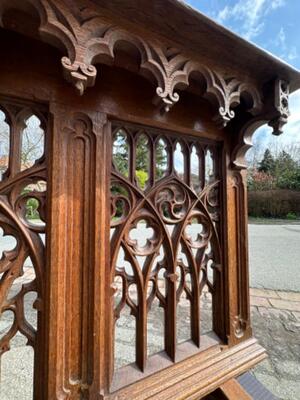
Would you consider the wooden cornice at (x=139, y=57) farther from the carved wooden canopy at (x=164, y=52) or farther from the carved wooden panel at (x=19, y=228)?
the carved wooden panel at (x=19, y=228)

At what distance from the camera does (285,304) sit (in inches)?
82.5

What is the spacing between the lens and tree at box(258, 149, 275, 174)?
1416 centimetres

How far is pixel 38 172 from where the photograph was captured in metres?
0.52

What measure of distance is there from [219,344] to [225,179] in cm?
56

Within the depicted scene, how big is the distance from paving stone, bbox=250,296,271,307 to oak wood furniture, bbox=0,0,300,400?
1.54m

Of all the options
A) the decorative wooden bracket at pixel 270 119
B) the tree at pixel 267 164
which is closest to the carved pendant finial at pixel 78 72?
the decorative wooden bracket at pixel 270 119

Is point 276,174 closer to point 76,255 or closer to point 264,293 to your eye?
point 264,293

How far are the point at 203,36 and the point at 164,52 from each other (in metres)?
0.10

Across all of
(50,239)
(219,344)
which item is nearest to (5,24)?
(50,239)

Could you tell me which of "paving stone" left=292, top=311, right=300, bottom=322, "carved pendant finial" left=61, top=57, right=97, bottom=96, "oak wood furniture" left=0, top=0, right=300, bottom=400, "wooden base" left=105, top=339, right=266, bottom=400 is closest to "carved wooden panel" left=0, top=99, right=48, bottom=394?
"oak wood furniture" left=0, top=0, right=300, bottom=400

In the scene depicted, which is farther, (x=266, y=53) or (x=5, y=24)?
(x=266, y=53)

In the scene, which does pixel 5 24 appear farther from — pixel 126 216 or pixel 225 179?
pixel 225 179

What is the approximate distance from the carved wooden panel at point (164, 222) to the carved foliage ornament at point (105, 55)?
0.56 feet

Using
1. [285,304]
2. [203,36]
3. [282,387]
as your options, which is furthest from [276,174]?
[203,36]
